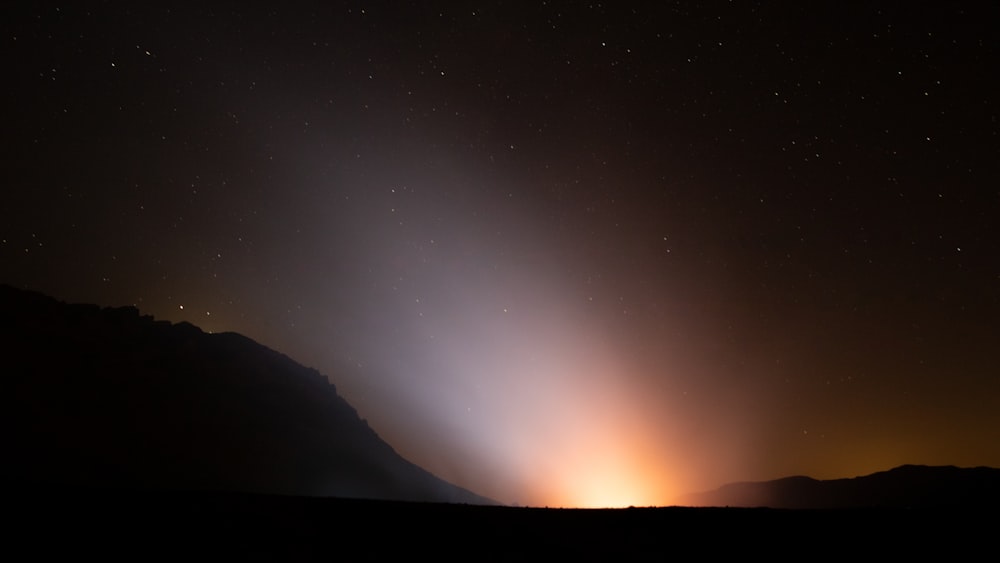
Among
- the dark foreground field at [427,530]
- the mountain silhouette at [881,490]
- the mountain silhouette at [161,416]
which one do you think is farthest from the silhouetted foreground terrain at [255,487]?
the mountain silhouette at [881,490]

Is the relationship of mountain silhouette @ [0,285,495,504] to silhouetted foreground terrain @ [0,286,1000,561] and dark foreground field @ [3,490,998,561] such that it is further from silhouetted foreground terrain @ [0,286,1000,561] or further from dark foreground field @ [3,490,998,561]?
dark foreground field @ [3,490,998,561]

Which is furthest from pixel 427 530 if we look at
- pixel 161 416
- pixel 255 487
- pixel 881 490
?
pixel 881 490

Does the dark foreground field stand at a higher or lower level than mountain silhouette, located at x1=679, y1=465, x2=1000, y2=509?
lower

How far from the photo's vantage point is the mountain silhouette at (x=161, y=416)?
56062 mm

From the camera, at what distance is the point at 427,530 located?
11.5 metres

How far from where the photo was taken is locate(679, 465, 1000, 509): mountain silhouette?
3509 inches

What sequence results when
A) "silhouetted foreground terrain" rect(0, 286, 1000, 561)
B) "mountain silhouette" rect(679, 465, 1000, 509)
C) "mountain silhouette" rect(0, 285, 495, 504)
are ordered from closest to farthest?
"silhouetted foreground terrain" rect(0, 286, 1000, 561)
"mountain silhouette" rect(0, 285, 495, 504)
"mountain silhouette" rect(679, 465, 1000, 509)

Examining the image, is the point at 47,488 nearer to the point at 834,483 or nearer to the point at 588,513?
the point at 588,513

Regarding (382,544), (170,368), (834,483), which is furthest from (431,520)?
(834,483)

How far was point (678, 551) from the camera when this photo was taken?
11.2m

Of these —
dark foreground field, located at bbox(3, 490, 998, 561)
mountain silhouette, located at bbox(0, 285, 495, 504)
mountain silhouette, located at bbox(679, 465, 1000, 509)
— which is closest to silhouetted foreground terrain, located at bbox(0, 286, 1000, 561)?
dark foreground field, located at bbox(3, 490, 998, 561)

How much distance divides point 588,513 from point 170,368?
82.1 m

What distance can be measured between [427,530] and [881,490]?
112 meters

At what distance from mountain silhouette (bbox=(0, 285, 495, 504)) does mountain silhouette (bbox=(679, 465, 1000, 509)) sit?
5932cm
